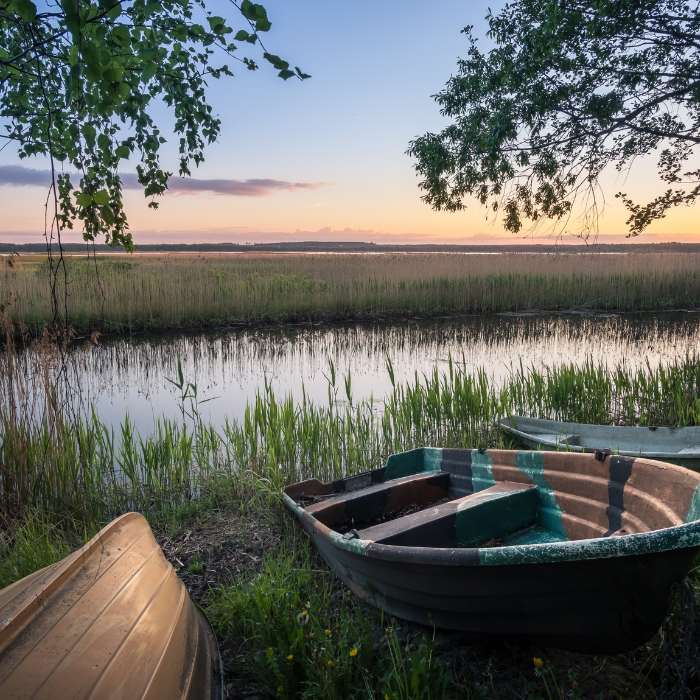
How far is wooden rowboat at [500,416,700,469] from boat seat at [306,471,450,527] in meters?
1.43

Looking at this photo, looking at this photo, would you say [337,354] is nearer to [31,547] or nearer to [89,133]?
[31,547]

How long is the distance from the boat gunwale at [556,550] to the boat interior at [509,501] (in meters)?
0.21

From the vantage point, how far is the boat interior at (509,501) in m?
2.80

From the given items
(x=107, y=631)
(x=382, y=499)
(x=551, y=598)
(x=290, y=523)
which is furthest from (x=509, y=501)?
(x=107, y=631)

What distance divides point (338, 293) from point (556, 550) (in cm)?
1497

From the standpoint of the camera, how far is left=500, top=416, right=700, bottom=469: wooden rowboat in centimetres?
458

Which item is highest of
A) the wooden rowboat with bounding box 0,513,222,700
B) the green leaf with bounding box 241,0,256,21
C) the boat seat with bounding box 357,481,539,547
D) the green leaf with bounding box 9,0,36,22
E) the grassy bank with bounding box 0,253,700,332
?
the green leaf with bounding box 241,0,256,21

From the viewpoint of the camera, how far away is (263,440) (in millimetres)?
5656

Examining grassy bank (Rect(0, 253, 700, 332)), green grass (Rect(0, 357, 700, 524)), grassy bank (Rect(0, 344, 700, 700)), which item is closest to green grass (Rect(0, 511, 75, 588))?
grassy bank (Rect(0, 344, 700, 700))

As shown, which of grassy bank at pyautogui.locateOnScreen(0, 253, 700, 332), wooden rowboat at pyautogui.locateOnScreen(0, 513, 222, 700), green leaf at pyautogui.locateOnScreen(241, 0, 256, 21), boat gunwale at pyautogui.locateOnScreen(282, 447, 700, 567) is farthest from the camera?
grassy bank at pyautogui.locateOnScreen(0, 253, 700, 332)

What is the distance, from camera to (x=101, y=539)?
7.93ft

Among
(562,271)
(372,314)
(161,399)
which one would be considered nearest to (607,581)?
(161,399)

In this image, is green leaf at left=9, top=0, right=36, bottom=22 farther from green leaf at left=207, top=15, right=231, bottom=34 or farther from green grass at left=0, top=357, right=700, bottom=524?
green grass at left=0, top=357, right=700, bottom=524

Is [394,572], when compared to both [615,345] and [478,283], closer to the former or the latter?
[615,345]
